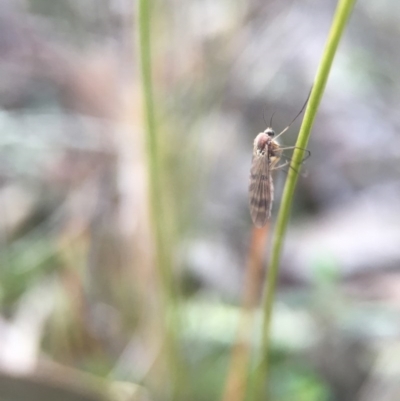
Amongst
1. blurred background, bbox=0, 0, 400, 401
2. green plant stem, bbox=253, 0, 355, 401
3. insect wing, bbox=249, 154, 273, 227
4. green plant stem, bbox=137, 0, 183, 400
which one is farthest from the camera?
blurred background, bbox=0, 0, 400, 401

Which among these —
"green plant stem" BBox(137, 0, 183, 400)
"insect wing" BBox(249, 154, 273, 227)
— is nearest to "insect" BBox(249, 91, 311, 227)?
"insect wing" BBox(249, 154, 273, 227)

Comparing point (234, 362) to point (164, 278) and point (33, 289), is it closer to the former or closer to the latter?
point (164, 278)

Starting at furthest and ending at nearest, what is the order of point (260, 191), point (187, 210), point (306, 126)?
point (187, 210)
point (260, 191)
point (306, 126)

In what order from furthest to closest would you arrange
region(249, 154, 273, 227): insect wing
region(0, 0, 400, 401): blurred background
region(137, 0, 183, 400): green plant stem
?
region(0, 0, 400, 401): blurred background → region(249, 154, 273, 227): insect wing → region(137, 0, 183, 400): green plant stem

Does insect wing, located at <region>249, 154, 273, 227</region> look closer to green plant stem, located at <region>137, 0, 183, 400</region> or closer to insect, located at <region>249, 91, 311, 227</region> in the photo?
insect, located at <region>249, 91, 311, 227</region>

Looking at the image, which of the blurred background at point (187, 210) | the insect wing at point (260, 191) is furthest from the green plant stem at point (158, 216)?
the insect wing at point (260, 191)

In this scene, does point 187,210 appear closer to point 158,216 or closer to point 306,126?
point 158,216

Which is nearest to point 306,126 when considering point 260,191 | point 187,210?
point 260,191

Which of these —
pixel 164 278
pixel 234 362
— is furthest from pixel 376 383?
pixel 164 278
